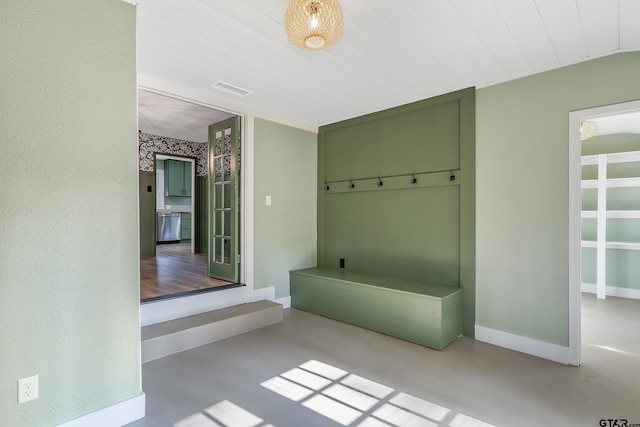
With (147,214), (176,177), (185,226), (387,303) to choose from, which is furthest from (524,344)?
(176,177)

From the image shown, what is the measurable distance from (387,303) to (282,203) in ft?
5.79

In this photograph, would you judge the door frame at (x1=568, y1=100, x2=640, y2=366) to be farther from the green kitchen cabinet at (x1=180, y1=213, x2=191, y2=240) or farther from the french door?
the green kitchen cabinet at (x1=180, y1=213, x2=191, y2=240)

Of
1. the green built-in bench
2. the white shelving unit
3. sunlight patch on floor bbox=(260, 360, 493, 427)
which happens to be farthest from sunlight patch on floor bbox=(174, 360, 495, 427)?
the white shelving unit

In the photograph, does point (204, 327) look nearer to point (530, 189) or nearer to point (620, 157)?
point (530, 189)

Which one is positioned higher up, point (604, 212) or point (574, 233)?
point (604, 212)

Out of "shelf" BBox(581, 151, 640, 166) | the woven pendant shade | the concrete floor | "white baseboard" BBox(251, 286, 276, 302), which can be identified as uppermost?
the woven pendant shade

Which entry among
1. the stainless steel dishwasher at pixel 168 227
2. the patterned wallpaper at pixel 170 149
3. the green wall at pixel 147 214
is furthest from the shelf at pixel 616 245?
the stainless steel dishwasher at pixel 168 227

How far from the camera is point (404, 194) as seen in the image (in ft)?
11.7

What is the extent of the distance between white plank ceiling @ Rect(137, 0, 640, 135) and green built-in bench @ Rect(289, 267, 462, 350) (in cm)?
194

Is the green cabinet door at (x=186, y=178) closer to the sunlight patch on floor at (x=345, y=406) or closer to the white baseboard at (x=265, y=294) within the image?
the white baseboard at (x=265, y=294)

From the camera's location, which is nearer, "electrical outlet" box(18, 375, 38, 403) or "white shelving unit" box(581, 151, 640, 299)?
"electrical outlet" box(18, 375, 38, 403)

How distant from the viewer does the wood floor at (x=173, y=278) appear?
3350mm

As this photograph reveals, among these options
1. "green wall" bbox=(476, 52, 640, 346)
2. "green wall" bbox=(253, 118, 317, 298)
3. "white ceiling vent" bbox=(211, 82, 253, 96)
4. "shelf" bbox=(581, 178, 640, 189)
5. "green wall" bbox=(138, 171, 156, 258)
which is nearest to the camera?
"green wall" bbox=(476, 52, 640, 346)

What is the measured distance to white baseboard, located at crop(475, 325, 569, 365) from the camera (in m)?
2.58
